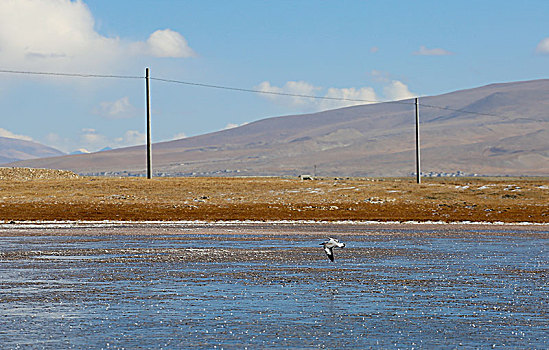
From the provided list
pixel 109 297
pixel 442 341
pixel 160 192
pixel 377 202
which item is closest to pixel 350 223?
pixel 377 202

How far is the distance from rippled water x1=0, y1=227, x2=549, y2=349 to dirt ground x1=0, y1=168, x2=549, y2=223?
14.0 meters

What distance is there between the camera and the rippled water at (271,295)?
11.3 m

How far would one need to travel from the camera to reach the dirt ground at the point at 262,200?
38781mm

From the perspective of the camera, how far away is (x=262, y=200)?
4522 cm

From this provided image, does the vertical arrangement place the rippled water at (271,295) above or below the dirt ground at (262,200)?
below

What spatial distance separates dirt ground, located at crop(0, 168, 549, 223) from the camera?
127ft

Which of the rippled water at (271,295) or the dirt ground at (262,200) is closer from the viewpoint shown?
the rippled water at (271,295)

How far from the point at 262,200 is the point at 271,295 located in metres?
30.4

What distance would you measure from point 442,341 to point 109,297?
234 inches

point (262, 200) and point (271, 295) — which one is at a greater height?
point (262, 200)

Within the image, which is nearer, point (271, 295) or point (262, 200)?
point (271, 295)

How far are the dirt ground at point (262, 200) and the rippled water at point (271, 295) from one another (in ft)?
46.0

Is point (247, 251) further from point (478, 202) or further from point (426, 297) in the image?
point (478, 202)

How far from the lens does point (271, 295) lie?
A: 14.9 metres
